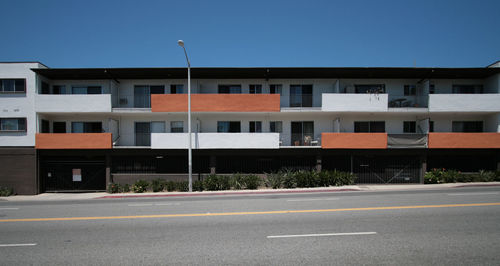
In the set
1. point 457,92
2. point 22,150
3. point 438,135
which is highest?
point 457,92

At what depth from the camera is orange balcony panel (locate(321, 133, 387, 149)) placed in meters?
16.5

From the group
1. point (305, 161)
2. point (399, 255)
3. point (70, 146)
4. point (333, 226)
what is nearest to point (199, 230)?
point (333, 226)

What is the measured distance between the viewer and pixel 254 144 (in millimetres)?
16531

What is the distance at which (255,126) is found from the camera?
18.0 m

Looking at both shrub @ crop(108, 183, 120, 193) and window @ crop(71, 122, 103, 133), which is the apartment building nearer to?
window @ crop(71, 122, 103, 133)

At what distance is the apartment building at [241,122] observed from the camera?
16.5 metres

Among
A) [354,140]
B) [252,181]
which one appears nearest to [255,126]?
[252,181]

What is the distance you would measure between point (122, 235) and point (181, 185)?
9318mm

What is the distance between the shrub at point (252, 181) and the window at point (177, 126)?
6634 millimetres

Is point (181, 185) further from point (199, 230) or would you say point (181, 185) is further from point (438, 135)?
point (438, 135)

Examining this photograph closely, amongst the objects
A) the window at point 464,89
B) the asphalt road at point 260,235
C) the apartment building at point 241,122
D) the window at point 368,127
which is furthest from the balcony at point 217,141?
the window at point 464,89

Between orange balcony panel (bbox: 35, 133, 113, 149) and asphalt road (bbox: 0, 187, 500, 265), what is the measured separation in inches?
291

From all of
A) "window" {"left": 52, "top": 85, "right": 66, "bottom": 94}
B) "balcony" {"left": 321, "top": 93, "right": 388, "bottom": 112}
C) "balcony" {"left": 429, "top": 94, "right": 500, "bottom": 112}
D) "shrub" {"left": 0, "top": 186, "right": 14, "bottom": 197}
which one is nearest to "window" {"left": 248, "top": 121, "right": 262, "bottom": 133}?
"balcony" {"left": 321, "top": 93, "right": 388, "bottom": 112}

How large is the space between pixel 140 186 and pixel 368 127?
59.9 feet
